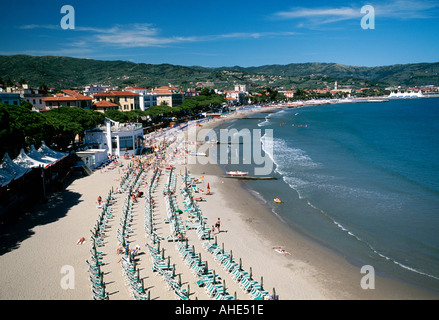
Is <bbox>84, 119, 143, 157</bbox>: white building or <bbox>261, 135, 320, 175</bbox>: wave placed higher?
<bbox>84, 119, 143, 157</bbox>: white building

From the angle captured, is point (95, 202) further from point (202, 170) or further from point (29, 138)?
point (202, 170)

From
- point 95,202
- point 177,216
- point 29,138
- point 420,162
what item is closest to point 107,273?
point 177,216

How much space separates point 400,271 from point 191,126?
191 ft

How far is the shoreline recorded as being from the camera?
12.8 metres

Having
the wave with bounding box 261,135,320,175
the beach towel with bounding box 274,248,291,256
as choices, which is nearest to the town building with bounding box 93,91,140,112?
the wave with bounding box 261,135,320,175

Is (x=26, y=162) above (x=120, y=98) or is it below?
below

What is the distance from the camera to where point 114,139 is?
36688 mm

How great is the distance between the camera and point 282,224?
19.5 metres

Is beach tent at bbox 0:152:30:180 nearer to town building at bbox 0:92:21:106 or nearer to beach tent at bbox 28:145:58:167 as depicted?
beach tent at bbox 28:145:58:167

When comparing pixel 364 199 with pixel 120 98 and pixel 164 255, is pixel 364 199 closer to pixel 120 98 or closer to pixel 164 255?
pixel 164 255

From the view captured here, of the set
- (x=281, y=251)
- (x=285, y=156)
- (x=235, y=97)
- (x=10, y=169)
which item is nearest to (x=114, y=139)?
(x=10, y=169)

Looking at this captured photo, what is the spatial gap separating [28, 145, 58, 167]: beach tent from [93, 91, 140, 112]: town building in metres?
41.4

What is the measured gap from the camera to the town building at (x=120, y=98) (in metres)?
65.1

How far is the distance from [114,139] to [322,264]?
91.1 feet
